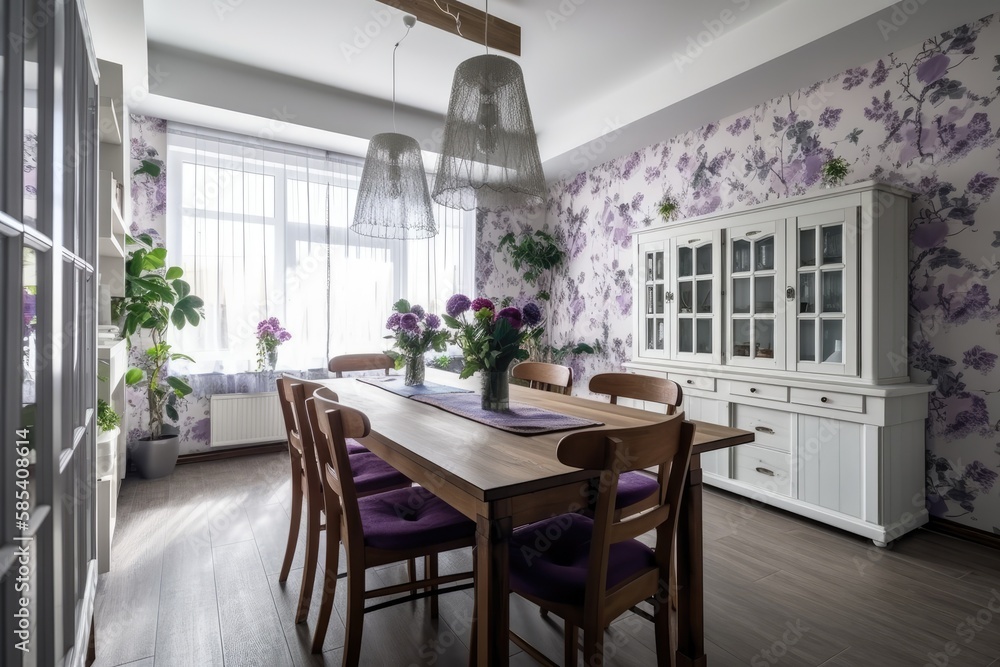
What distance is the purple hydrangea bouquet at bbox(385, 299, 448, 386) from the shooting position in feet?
8.16

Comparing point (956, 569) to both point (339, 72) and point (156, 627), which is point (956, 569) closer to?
point (156, 627)

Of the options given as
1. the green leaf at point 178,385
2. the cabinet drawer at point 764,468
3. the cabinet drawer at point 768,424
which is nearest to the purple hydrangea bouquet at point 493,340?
the cabinet drawer at point 768,424

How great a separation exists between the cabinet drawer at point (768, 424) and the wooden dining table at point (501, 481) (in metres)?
1.38

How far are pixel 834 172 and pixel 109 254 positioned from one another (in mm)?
3958

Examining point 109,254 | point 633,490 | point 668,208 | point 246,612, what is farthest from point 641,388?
point 109,254

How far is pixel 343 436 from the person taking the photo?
138cm

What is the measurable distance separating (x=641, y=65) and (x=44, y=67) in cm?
336

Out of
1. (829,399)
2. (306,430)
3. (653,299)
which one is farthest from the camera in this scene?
(653,299)

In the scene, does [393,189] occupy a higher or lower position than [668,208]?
lower

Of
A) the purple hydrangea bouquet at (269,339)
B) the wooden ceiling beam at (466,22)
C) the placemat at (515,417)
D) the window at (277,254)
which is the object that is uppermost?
the wooden ceiling beam at (466,22)

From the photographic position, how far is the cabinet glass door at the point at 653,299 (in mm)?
3643

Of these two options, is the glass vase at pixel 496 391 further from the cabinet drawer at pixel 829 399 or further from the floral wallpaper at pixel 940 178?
the floral wallpaper at pixel 940 178

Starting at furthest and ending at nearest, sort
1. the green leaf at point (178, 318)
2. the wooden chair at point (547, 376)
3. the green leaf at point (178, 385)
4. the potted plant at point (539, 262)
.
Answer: the potted plant at point (539, 262) < the green leaf at point (178, 318) < the green leaf at point (178, 385) < the wooden chair at point (547, 376)

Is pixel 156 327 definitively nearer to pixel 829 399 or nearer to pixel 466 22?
pixel 466 22
